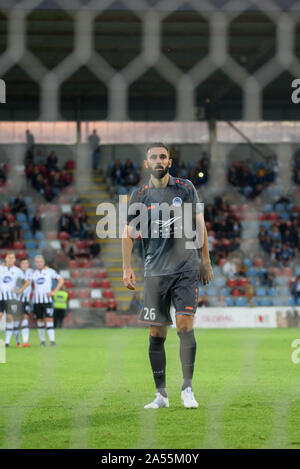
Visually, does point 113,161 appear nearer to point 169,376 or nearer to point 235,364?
point 235,364

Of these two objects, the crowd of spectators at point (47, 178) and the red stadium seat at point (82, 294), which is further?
the red stadium seat at point (82, 294)

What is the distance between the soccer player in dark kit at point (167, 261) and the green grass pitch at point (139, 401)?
375 mm

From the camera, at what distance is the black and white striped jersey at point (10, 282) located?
1378cm

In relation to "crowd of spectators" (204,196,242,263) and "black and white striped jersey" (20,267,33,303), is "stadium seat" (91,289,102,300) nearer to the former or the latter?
"crowd of spectators" (204,196,242,263)

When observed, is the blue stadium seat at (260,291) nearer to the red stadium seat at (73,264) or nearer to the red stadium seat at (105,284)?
the red stadium seat at (105,284)

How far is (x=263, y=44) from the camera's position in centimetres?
1356

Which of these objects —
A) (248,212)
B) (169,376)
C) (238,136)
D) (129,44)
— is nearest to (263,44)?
(129,44)

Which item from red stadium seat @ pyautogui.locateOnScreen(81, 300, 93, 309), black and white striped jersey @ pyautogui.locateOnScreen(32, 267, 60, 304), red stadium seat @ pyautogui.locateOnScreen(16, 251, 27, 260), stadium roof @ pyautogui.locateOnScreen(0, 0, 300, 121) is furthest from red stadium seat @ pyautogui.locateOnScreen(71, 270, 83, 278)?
black and white striped jersey @ pyautogui.locateOnScreen(32, 267, 60, 304)

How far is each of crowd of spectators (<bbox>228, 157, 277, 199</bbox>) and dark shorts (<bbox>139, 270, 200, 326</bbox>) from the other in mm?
13404

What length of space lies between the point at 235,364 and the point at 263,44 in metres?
6.36

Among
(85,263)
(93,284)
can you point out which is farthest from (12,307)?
(93,284)

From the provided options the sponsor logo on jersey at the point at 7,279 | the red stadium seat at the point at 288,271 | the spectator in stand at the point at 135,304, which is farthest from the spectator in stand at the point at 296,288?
the sponsor logo on jersey at the point at 7,279

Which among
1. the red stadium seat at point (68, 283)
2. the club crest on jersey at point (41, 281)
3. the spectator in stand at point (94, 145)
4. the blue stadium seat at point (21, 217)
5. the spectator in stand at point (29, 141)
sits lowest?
the red stadium seat at point (68, 283)

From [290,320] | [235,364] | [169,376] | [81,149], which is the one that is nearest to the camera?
[169,376]
